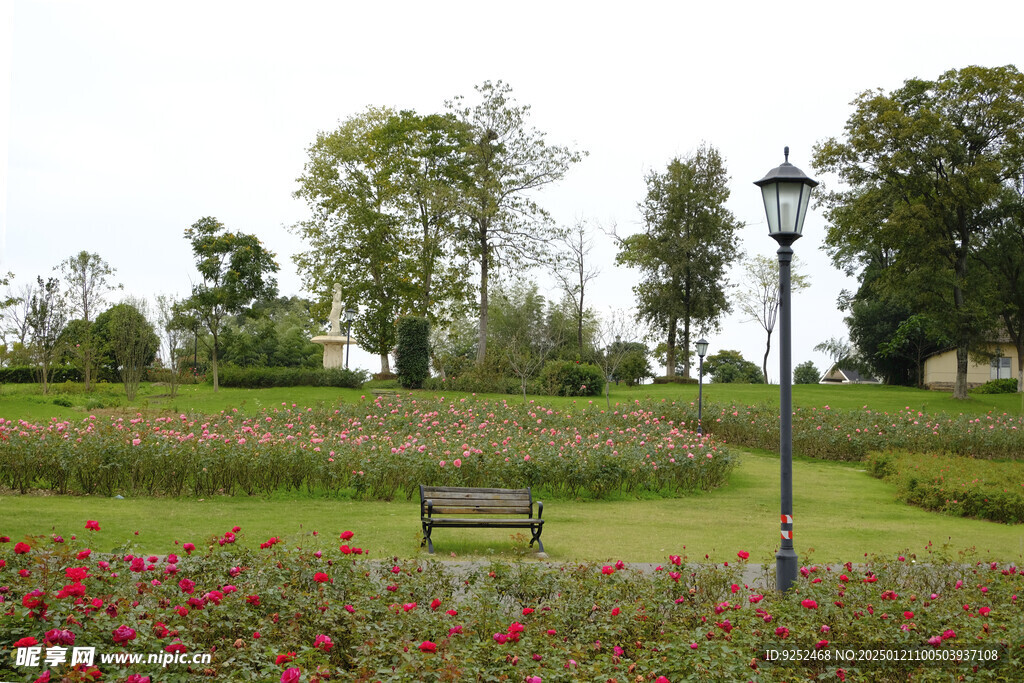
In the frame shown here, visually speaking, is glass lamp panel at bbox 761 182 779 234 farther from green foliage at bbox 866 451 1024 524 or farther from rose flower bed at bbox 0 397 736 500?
green foliage at bbox 866 451 1024 524

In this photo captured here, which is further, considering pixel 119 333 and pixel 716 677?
pixel 119 333

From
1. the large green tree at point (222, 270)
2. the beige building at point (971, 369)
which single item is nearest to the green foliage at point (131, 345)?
the large green tree at point (222, 270)

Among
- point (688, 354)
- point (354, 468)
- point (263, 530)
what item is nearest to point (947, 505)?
point (354, 468)

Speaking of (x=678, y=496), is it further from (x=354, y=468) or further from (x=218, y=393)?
(x=218, y=393)

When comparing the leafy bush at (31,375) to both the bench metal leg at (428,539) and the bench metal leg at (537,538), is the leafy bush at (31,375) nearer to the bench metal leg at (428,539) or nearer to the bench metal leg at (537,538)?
the bench metal leg at (428,539)

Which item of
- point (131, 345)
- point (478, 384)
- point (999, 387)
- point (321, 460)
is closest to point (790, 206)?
point (321, 460)

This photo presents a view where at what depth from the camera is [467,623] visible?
4793mm

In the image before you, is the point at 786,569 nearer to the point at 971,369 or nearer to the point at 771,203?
the point at 771,203

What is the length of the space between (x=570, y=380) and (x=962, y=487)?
18.1 meters

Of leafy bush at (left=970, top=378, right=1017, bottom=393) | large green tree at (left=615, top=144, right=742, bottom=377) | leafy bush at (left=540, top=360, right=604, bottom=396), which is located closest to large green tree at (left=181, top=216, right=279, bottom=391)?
leafy bush at (left=540, top=360, right=604, bottom=396)

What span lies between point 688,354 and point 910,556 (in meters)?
35.3

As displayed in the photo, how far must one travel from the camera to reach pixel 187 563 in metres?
5.22

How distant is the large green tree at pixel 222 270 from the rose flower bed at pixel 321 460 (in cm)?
1604

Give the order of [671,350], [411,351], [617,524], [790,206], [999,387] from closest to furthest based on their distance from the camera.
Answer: [790,206]
[617,524]
[411,351]
[999,387]
[671,350]
